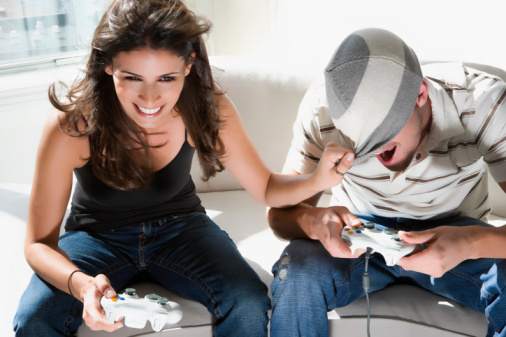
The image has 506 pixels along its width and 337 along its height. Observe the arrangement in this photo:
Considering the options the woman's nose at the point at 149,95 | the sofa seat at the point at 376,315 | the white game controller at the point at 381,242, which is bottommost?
the sofa seat at the point at 376,315

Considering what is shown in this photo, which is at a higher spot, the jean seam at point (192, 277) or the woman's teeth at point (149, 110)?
the woman's teeth at point (149, 110)

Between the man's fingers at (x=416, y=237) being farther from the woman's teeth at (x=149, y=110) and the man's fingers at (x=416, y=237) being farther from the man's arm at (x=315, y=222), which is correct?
the woman's teeth at (x=149, y=110)

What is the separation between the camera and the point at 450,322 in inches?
55.3

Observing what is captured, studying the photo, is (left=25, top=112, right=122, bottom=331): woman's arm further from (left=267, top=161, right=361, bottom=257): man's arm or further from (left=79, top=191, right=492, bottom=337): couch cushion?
(left=267, top=161, right=361, bottom=257): man's arm

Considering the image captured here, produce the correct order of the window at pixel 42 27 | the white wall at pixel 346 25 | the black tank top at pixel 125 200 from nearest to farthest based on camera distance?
the black tank top at pixel 125 200
the white wall at pixel 346 25
the window at pixel 42 27

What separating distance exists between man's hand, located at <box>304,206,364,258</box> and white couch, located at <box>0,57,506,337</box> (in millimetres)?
190

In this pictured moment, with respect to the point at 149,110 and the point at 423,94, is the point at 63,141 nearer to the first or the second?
the point at 149,110

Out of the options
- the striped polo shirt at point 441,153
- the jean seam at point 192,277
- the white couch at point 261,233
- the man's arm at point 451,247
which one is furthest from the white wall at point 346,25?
the jean seam at point 192,277

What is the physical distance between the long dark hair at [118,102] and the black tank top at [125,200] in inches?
1.0

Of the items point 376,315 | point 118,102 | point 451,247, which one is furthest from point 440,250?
point 118,102

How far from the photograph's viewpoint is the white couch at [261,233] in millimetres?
1416

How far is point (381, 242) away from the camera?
50.0 inches

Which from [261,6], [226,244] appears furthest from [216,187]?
[261,6]

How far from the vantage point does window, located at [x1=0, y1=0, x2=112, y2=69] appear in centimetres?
276
